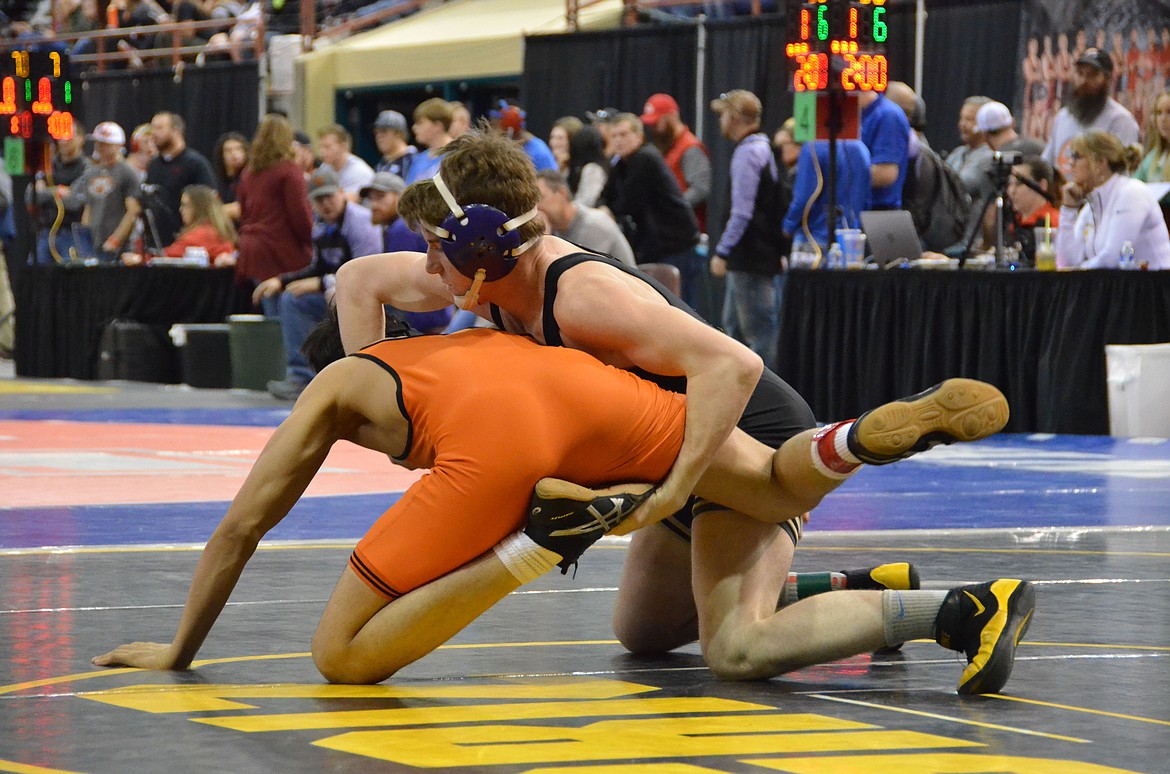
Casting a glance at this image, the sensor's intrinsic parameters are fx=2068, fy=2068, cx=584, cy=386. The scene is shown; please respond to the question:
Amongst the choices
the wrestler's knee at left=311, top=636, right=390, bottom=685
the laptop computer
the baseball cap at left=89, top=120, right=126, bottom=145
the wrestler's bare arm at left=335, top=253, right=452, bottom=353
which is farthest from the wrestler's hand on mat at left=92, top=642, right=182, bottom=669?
the baseball cap at left=89, top=120, right=126, bottom=145

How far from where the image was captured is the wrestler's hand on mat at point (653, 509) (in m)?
4.00

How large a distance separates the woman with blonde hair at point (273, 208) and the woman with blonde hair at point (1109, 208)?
5.09 meters

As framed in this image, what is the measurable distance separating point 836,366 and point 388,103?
1009 centimetres

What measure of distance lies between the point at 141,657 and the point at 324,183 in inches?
329

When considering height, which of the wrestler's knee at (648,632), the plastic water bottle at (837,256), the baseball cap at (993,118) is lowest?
the wrestler's knee at (648,632)

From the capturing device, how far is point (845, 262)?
11.3 meters

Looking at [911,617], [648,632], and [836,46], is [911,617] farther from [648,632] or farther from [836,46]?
[836,46]

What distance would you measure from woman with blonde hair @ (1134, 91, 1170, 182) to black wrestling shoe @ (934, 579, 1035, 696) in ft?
22.2

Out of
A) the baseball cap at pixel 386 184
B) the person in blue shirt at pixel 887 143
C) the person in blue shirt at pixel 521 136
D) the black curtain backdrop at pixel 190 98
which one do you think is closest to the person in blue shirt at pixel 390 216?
the baseball cap at pixel 386 184

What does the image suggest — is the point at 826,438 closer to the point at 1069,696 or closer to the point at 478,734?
the point at 1069,696

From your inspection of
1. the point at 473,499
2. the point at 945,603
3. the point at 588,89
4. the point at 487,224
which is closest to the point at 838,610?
the point at 945,603

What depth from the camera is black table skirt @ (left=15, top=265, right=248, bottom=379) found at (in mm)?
14852

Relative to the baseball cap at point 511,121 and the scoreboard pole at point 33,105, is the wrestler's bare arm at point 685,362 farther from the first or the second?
the scoreboard pole at point 33,105

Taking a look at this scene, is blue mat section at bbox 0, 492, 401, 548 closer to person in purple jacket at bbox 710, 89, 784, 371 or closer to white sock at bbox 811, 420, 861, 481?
white sock at bbox 811, 420, 861, 481
